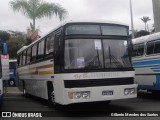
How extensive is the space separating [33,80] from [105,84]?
5.88m

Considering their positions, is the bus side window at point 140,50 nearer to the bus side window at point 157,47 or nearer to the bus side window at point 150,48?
the bus side window at point 150,48

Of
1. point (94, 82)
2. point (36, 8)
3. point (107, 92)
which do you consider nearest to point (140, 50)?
point (107, 92)

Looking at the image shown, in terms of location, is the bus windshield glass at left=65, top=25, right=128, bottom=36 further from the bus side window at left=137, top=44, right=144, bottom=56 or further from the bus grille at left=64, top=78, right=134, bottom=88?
the bus side window at left=137, top=44, right=144, bottom=56

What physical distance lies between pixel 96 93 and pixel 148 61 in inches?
194

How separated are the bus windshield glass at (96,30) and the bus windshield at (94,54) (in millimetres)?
265

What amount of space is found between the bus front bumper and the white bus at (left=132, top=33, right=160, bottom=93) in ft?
11.2

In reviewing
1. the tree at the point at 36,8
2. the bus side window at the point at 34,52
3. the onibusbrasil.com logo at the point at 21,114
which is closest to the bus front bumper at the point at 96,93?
the onibusbrasil.com logo at the point at 21,114

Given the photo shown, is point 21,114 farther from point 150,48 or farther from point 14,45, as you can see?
point 14,45

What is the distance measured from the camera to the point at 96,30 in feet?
35.1

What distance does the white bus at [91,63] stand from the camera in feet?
32.9

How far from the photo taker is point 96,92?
1009 cm

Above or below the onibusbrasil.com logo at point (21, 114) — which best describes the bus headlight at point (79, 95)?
above

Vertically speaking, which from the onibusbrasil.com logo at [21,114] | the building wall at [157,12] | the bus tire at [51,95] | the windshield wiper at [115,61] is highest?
the building wall at [157,12]

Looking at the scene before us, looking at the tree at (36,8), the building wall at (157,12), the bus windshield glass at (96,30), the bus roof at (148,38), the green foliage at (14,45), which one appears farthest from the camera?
the green foliage at (14,45)
